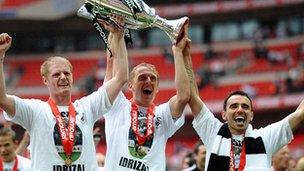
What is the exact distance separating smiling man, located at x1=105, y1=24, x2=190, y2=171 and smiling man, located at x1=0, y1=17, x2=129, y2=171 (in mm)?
334

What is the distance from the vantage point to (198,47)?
2859 centimetres

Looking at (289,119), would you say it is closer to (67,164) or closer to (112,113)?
Answer: (112,113)

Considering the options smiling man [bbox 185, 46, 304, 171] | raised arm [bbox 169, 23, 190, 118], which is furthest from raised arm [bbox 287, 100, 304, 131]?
raised arm [bbox 169, 23, 190, 118]

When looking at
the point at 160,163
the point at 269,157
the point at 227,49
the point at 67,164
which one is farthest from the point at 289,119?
the point at 227,49

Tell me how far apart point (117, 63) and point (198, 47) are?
2309cm

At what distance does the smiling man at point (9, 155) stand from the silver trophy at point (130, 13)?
2.08m

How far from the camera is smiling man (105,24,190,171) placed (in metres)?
5.66

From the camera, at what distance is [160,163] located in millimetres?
5707

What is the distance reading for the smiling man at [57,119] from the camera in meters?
5.16

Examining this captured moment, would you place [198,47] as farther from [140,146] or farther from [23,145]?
[140,146]

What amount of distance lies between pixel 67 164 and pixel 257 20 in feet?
77.6

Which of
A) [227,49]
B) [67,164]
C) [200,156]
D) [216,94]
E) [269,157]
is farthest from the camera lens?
[227,49]

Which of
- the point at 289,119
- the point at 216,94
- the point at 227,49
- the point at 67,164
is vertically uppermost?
the point at 227,49

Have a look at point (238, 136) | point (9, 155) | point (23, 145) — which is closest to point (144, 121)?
point (238, 136)
